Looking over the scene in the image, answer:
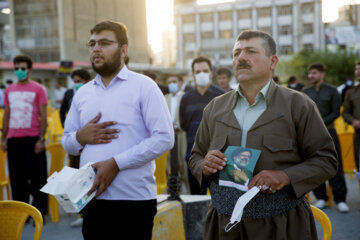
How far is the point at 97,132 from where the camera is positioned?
7.64ft

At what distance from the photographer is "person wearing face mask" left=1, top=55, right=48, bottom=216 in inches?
192

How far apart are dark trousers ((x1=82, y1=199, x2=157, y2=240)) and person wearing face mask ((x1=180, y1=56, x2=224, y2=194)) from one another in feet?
8.61

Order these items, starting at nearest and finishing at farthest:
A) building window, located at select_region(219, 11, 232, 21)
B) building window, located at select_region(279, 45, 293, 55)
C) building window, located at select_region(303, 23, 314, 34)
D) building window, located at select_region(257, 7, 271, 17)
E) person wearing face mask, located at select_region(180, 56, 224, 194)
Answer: person wearing face mask, located at select_region(180, 56, 224, 194) → building window, located at select_region(303, 23, 314, 34) → building window, located at select_region(279, 45, 293, 55) → building window, located at select_region(257, 7, 271, 17) → building window, located at select_region(219, 11, 232, 21)

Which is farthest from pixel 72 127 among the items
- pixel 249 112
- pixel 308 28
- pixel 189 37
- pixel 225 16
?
pixel 189 37

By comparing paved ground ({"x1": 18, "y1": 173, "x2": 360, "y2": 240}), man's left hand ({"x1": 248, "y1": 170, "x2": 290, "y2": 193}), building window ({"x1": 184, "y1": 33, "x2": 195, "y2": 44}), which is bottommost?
paved ground ({"x1": 18, "y1": 173, "x2": 360, "y2": 240})

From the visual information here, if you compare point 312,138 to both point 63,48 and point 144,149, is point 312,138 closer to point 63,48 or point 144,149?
point 144,149

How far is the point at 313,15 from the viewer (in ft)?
201

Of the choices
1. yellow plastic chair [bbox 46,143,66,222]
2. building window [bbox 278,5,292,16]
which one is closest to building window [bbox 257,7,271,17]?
building window [bbox 278,5,292,16]

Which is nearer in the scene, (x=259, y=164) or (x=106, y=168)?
(x=259, y=164)

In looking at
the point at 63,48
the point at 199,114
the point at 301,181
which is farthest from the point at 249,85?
the point at 63,48

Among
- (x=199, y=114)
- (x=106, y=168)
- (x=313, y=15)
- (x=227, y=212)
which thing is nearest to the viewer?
(x=227, y=212)

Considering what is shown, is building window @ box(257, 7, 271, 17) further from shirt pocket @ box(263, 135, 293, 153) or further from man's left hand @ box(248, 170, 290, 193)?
man's left hand @ box(248, 170, 290, 193)

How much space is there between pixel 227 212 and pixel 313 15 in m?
64.3

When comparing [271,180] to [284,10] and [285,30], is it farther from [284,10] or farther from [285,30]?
[284,10]
